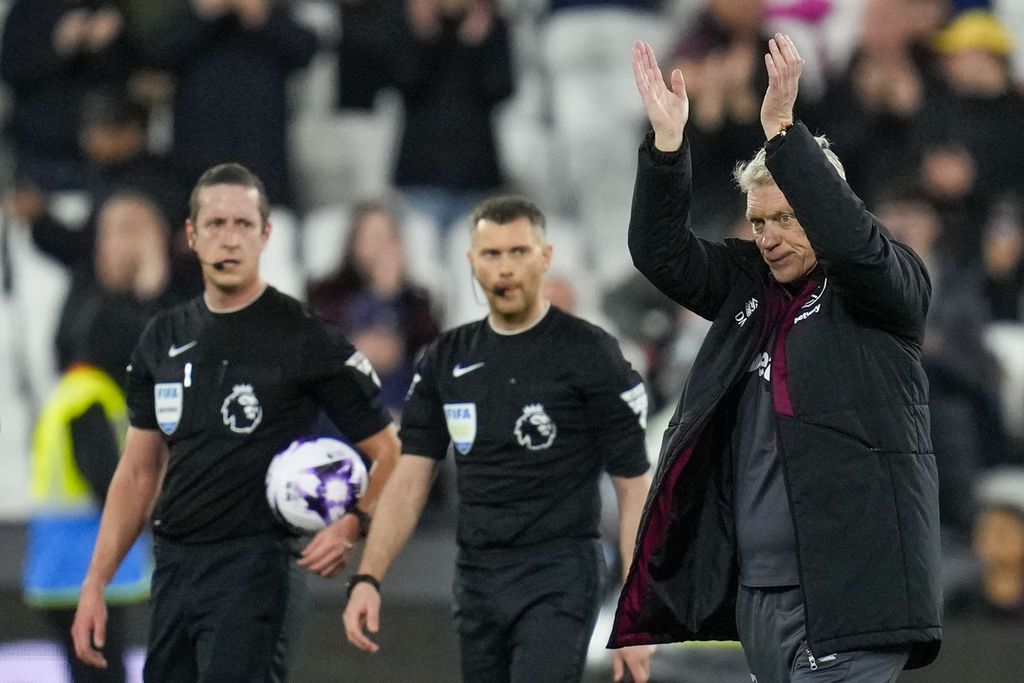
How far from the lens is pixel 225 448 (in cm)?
569

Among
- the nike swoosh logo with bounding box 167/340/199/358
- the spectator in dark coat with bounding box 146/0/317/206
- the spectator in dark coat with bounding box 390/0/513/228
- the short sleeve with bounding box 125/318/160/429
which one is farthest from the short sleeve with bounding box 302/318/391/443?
the spectator in dark coat with bounding box 390/0/513/228

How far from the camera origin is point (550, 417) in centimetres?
557

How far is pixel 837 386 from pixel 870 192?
5195mm

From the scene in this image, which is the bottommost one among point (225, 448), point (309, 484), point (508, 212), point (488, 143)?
point (309, 484)

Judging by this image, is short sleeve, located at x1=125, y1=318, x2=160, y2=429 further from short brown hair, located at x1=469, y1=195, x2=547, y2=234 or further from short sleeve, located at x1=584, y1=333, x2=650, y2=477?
short sleeve, located at x1=584, y1=333, x2=650, y2=477

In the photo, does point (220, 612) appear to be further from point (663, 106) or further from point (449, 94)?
point (449, 94)

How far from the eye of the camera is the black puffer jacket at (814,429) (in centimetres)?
436

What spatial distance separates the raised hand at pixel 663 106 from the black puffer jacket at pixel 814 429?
5 cm

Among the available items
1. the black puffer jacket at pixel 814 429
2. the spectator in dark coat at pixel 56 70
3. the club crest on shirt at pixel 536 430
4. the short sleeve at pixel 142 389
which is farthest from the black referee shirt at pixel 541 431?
the spectator in dark coat at pixel 56 70

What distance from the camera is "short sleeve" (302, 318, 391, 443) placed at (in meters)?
5.79

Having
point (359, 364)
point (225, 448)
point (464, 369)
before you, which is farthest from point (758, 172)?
point (225, 448)

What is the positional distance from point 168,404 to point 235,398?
0.74ft

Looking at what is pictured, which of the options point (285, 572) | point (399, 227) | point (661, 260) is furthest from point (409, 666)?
point (661, 260)

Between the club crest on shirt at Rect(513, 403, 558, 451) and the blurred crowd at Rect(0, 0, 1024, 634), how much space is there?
3246 millimetres
